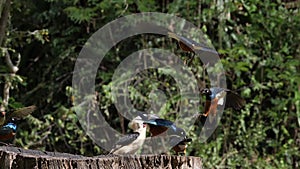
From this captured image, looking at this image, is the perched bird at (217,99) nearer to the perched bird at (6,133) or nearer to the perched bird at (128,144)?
the perched bird at (128,144)

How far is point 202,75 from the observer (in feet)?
16.3

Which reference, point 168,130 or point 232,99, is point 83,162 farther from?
point 232,99

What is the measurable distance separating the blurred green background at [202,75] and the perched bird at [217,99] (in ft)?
5.88

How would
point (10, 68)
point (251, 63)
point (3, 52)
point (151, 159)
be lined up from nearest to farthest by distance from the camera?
point (151, 159), point (3, 52), point (10, 68), point (251, 63)

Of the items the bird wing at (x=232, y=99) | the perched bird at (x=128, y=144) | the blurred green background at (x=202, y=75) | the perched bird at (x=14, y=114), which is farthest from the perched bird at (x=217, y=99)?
the blurred green background at (x=202, y=75)

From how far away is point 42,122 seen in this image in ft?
15.8

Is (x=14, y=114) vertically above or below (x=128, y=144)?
above

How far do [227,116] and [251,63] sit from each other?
0.51 meters

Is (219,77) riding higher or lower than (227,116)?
higher

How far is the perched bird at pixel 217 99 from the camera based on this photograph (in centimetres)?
260

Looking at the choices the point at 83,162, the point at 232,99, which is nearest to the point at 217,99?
the point at 232,99

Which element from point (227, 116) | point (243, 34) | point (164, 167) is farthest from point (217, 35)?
point (164, 167)

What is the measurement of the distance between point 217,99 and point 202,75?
2288mm

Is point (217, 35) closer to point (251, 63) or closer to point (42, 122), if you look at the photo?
point (251, 63)
